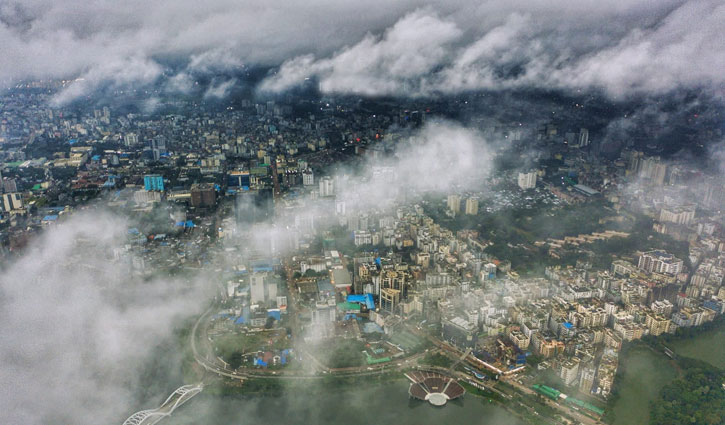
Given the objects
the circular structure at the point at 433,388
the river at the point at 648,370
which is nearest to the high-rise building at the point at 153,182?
the circular structure at the point at 433,388

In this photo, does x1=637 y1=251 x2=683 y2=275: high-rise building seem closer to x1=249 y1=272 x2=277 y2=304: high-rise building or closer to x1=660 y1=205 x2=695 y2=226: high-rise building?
x1=660 y1=205 x2=695 y2=226: high-rise building

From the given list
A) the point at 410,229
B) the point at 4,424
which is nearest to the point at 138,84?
the point at 410,229

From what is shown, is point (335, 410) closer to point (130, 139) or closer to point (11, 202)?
point (11, 202)

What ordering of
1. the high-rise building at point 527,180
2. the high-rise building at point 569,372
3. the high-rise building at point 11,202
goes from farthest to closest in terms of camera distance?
the high-rise building at point 527,180, the high-rise building at point 11,202, the high-rise building at point 569,372

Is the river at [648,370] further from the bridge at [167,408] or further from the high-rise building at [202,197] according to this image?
the high-rise building at [202,197]

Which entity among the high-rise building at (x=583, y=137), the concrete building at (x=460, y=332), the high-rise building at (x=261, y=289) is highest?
the high-rise building at (x=583, y=137)

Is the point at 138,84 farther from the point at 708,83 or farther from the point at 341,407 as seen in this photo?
the point at 708,83

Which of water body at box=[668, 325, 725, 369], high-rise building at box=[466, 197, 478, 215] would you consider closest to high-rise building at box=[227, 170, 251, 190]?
high-rise building at box=[466, 197, 478, 215]
